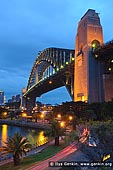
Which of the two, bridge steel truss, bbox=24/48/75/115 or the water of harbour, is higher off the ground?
bridge steel truss, bbox=24/48/75/115

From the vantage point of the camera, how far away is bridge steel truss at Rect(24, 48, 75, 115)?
6689cm

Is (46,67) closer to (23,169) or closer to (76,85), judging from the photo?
(76,85)

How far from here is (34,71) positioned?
111688 millimetres

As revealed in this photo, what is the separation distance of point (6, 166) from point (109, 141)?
34.0 feet

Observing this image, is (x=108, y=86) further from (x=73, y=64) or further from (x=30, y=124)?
(x=30, y=124)

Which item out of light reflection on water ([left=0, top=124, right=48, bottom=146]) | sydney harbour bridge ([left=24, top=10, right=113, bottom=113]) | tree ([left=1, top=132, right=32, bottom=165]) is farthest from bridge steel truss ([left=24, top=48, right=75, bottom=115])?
tree ([left=1, top=132, right=32, bottom=165])

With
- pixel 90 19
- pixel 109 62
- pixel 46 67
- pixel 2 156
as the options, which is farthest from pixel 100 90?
pixel 46 67

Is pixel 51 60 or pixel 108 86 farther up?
pixel 51 60

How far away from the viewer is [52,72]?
85.0 metres

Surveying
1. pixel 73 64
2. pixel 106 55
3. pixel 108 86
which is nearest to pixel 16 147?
pixel 108 86

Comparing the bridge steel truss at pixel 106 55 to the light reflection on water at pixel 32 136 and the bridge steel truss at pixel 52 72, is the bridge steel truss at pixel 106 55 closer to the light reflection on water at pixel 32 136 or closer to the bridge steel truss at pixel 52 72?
the bridge steel truss at pixel 52 72

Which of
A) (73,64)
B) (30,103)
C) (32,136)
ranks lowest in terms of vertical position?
(32,136)

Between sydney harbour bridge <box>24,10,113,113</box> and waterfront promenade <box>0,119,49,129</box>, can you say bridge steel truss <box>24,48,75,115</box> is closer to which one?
sydney harbour bridge <box>24,10,113,113</box>

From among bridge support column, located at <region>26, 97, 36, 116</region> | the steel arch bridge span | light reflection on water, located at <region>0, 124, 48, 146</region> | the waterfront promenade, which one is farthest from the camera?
bridge support column, located at <region>26, 97, 36, 116</region>
